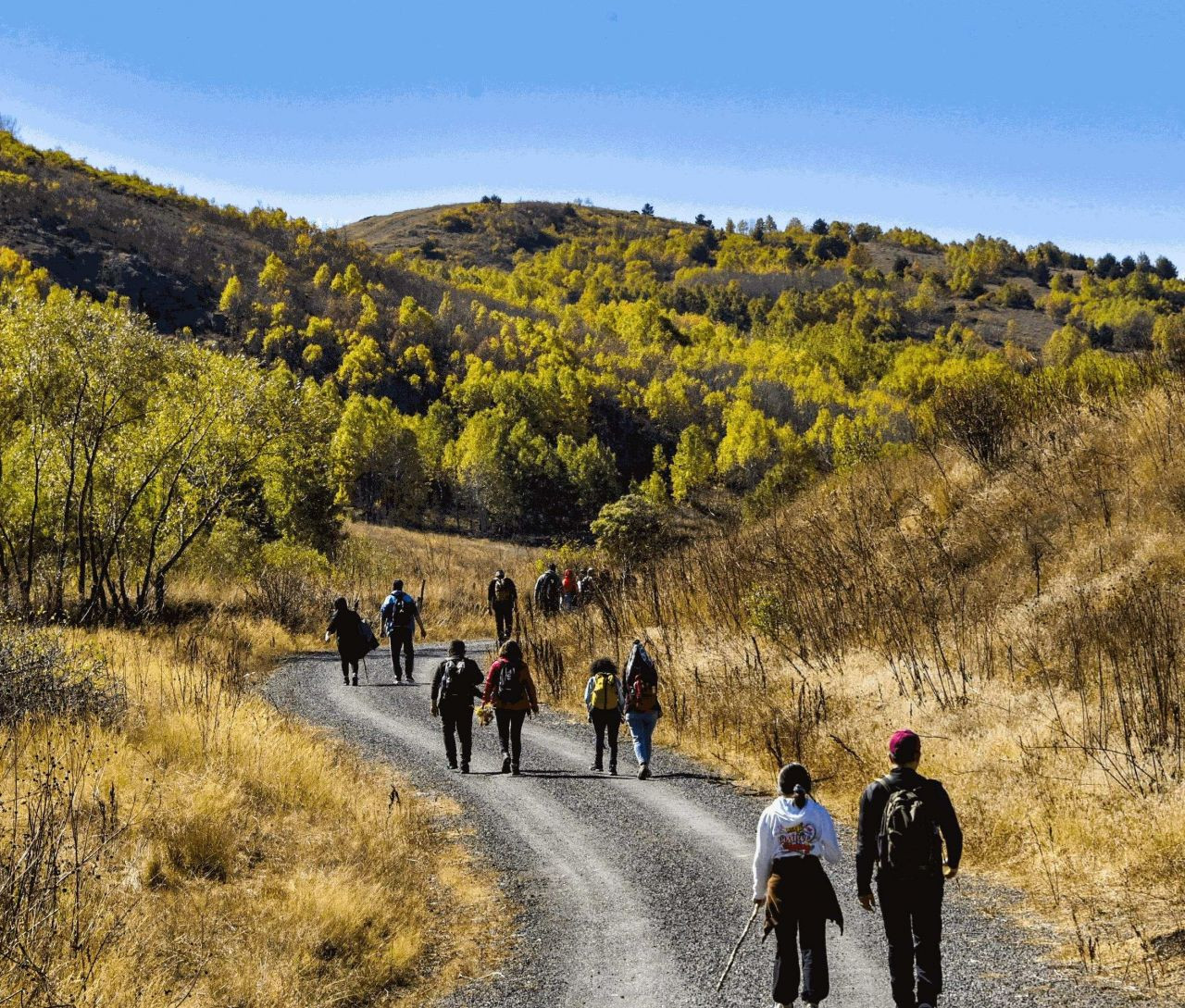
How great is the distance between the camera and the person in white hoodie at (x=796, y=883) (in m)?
5.93

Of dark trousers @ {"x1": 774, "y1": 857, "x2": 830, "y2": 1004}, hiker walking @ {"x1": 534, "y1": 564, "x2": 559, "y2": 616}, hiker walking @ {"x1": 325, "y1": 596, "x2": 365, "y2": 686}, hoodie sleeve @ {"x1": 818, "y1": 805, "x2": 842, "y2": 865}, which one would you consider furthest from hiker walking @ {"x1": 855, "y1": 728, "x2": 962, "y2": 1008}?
hiker walking @ {"x1": 534, "y1": 564, "x2": 559, "y2": 616}

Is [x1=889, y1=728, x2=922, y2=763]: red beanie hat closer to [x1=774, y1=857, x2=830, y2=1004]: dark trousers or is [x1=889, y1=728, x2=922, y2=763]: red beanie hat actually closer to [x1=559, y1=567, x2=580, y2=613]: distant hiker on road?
[x1=774, y1=857, x2=830, y2=1004]: dark trousers

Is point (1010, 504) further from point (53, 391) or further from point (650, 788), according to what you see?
point (53, 391)

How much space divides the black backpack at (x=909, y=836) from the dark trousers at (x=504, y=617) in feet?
56.8

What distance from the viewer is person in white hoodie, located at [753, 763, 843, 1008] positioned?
593 centimetres

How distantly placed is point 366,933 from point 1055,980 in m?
4.83

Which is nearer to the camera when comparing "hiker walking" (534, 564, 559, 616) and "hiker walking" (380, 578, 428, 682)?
"hiker walking" (380, 578, 428, 682)

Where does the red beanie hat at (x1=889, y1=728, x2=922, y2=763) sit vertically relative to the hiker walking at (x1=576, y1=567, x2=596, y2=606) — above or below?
above

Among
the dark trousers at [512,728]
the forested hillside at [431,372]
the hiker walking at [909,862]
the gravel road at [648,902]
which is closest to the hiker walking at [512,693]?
the dark trousers at [512,728]

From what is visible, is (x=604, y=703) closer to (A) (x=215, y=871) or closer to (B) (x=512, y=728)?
(B) (x=512, y=728)

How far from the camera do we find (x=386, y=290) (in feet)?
486

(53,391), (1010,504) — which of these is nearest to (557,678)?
(1010,504)

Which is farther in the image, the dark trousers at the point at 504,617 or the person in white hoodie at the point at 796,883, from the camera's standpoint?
the dark trousers at the point at 504,617

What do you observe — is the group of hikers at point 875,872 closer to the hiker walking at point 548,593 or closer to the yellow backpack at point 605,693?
the yellow backpack at point 605,693
